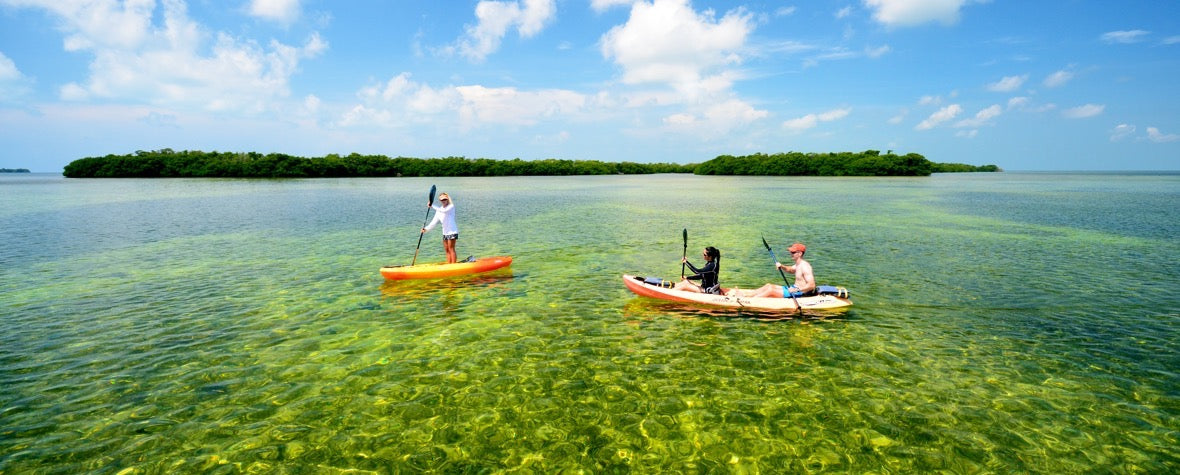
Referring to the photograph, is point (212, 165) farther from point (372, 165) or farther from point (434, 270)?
point (434, 270)

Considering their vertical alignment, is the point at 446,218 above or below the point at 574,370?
above

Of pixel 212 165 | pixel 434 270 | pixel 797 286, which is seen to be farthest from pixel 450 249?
pixel 212 165

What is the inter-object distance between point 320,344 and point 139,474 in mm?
5074

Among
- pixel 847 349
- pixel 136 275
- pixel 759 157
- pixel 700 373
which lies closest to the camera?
pixel 700 373

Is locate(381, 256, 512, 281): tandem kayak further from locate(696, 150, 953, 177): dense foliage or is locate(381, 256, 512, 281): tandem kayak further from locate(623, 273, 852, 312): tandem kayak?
locate(696, 150, 953, 177): dense foliage

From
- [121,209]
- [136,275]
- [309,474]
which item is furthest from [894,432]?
[121,209]

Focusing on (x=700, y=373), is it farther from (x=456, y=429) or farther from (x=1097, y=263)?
(x=1097, y=263)

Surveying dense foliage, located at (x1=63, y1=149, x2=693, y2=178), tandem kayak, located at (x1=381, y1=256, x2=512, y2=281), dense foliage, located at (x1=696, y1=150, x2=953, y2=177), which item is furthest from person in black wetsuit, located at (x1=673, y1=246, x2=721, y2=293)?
dense foliage, located at (x1=696, y1=150, x2=953, y2=177)

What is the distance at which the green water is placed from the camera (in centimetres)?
784

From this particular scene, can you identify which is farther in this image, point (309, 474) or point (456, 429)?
point (456, 429)

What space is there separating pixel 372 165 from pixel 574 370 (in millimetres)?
175608

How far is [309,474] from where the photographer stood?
7320mm

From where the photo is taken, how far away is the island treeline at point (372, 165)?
482ft

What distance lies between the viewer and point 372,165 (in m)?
170
